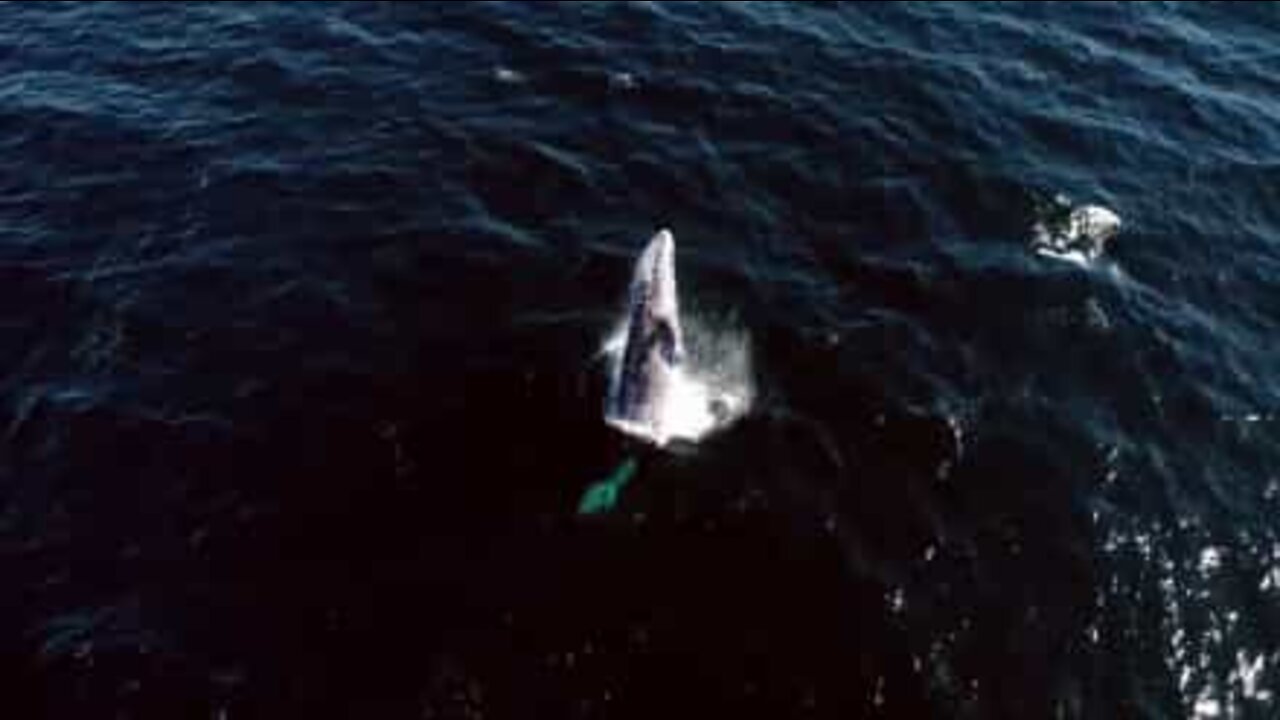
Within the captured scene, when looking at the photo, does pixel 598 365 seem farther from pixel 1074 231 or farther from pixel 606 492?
pixel 1074 231

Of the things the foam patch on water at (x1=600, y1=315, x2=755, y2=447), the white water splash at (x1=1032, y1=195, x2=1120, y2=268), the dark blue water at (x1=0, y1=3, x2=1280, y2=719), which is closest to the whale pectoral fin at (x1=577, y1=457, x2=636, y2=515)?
the dark blue water at (x1=0, y1=3, x2=1280, y2=719)

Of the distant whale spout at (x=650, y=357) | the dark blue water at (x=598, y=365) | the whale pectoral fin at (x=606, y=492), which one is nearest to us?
the dark blue water at (x=598, y=365)

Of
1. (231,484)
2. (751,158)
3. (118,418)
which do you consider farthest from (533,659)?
(751,158)

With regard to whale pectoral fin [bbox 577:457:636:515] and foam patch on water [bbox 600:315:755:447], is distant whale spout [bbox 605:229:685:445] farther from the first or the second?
whale pectoral fin [bbox 577:457:636:515]

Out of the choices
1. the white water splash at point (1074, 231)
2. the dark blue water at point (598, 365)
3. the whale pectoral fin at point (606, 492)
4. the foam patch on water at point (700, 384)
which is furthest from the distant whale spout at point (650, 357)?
the white water splash at point (1074, 231)

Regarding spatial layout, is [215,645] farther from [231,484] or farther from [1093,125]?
[1093,125]

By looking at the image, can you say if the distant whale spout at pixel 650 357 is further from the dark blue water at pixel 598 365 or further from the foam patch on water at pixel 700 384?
the dark blue water at pixel 598 365
